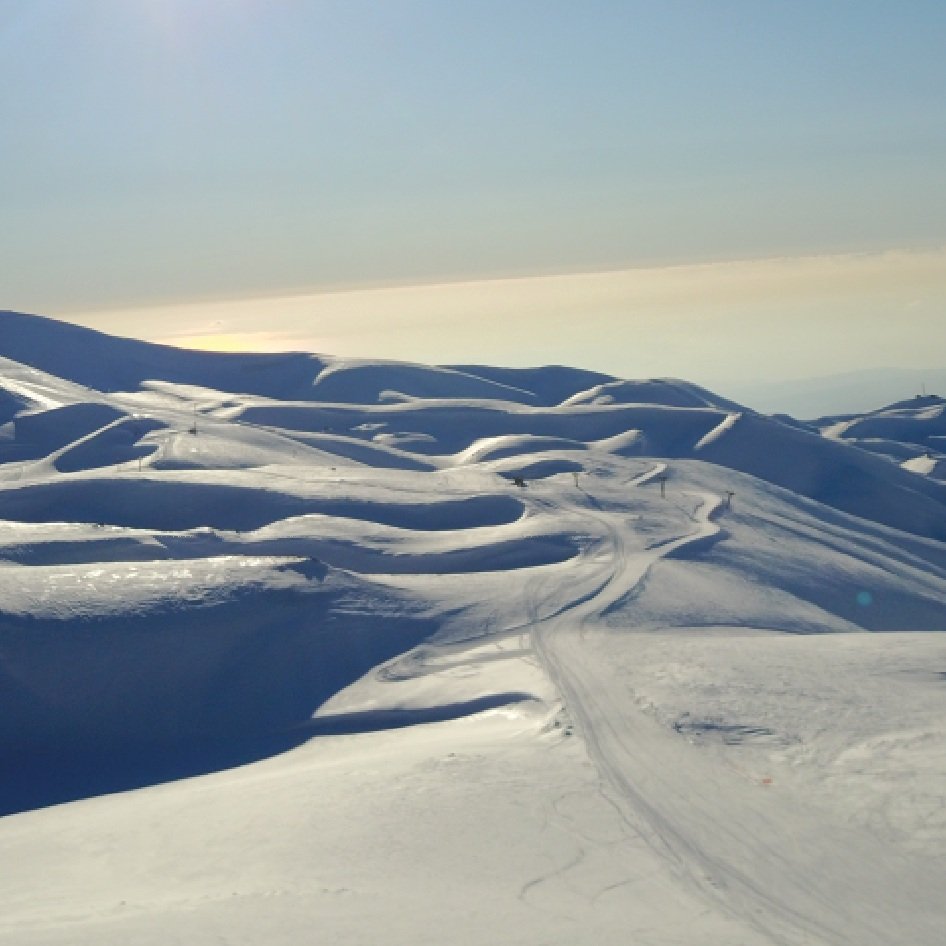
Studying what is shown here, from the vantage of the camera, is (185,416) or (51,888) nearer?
(51,888)

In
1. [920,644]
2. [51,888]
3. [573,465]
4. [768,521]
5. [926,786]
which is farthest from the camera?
[573,465]

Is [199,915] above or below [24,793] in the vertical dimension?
above

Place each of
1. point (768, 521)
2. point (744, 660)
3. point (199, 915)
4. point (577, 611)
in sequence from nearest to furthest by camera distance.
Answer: point (199, 915) < point (744, 660) < point (577, 611) < point (768, 521)

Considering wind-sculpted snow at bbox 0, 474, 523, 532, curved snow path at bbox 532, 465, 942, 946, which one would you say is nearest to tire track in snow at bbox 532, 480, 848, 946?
curved snow path at bbox 532, 465, 942, 946

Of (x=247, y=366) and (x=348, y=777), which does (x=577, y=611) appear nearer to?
(x=348, y=777)

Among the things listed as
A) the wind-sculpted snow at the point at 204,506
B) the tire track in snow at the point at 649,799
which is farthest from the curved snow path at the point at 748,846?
the wind-sculpted snow at the point at 204,506

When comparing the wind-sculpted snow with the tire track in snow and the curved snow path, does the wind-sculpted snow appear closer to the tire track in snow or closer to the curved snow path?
the tire track in snow

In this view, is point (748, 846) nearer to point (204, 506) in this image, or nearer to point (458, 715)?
point (458, 715)

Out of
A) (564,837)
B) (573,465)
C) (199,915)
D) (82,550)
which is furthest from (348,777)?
(573,465)
